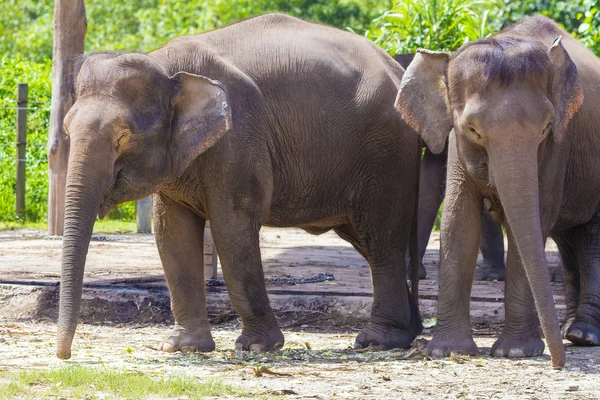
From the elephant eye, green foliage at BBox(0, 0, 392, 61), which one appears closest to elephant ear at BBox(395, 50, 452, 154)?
the elephant eye

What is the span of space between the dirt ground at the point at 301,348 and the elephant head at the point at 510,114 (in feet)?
1.57

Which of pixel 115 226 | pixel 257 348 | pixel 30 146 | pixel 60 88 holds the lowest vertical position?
pixel 115 226

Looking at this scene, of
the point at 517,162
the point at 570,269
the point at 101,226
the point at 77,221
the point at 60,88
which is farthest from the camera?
the point at 101,226

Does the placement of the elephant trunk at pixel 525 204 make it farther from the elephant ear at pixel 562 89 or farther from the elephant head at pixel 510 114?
the elephant ear at pixel 562 89

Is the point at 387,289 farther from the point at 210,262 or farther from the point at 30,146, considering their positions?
the point at 30,146

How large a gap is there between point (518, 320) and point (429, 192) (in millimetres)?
3184

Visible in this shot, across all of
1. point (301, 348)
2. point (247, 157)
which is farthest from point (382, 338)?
point (247, 157)

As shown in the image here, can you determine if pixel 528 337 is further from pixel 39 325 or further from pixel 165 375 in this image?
pixel 39 325

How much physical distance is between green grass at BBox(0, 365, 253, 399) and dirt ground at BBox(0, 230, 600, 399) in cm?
21

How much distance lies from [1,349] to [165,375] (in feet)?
4.38

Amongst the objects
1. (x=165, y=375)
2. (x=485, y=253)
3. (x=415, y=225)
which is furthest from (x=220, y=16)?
(x=165, y=375)

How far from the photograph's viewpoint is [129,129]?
21.0 ft

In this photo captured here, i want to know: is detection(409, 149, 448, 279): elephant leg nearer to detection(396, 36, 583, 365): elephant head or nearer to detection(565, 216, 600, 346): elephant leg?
detection(565, 216, 600, 346): elephant leg

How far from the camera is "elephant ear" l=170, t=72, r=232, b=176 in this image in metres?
6.55
